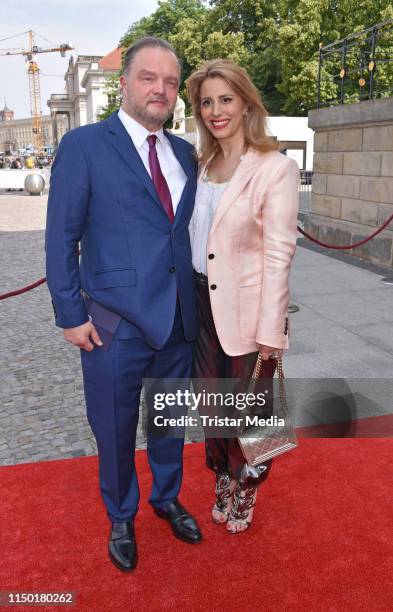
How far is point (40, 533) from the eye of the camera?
110 inches

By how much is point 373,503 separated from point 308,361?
1995 mm

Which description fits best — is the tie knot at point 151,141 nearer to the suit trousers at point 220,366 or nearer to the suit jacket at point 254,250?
the suit jacket at point 254,250

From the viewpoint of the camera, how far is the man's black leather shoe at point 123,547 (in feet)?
8.34

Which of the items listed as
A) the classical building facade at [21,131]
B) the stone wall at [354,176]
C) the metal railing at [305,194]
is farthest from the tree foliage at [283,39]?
the classical building facade at [21,131]

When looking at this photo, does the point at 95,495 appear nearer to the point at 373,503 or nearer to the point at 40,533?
the point at 40,533

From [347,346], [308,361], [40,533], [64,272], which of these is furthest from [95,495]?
[347,346]

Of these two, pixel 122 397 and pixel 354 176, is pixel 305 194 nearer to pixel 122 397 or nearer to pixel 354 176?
pixel 354 176

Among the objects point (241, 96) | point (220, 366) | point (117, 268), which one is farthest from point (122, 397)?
point (241, 96)

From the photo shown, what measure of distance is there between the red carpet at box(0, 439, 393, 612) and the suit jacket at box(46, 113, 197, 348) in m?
1.05

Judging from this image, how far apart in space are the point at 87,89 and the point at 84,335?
3600 inches

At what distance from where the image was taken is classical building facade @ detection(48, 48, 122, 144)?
79269 millimetres

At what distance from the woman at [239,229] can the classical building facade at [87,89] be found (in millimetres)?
69196

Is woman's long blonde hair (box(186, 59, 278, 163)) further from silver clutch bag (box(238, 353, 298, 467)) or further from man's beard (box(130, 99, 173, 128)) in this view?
silver clutch bag (box(238, 353, 298, 467))

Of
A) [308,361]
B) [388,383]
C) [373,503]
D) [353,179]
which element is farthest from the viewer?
[353,179]
